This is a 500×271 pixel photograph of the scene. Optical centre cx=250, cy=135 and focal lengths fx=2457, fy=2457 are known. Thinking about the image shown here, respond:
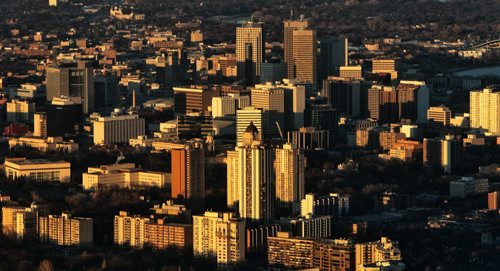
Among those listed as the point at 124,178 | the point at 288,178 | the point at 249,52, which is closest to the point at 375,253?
the point at 288,178

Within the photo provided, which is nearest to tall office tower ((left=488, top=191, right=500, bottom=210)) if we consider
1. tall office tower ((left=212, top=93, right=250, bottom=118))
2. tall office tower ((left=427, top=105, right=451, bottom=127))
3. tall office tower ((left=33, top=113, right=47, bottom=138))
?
tall office tower ((left=212, top=93, right=250, bottom=118))

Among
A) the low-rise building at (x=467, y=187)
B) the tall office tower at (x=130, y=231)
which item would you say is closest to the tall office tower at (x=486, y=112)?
the low-rise building at (x=467, y=187)

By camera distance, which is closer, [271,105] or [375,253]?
[375,253]

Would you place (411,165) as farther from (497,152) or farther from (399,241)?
(399,241)

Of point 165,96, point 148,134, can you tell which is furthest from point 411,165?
point 165,96

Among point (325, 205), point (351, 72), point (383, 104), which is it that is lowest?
point (325, 205)

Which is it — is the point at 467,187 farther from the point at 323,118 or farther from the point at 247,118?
the point at 323,118
